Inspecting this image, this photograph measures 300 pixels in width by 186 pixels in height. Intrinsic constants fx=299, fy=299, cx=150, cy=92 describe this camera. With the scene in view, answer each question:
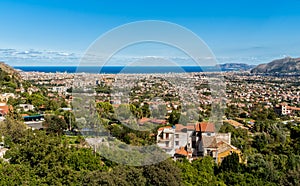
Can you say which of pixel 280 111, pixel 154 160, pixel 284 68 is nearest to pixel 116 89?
pixel 154 160

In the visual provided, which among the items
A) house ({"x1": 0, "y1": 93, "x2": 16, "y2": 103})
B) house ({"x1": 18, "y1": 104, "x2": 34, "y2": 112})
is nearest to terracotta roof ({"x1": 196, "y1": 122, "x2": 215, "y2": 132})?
house ({"x1": 18, "y1": 104, "x2": 34, "y2": 112})

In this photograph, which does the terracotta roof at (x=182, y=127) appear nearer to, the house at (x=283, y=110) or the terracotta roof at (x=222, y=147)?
the terracotta roof at (x=222, y=147)

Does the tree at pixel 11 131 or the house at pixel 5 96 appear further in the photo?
the house at pixel 5 96

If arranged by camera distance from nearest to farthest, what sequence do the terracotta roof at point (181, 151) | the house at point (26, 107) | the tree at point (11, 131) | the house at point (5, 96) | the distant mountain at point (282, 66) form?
1. the terracotta roof at point (181, 151)
2. the tree at point (11, 131)
3. the house at point (26, 107)
4. the house at point (5, 96)
5. the distant mountain at point (282, 66)

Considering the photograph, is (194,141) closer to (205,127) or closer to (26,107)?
(205,127)

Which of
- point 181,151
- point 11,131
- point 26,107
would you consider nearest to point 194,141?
point 181,151

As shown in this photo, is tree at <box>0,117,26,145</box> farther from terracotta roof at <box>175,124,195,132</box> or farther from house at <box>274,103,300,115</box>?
house at <box>274,103,300,115</box>

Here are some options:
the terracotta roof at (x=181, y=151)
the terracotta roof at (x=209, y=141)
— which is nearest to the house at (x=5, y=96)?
the terracotta roof at (x=181, y=151)
